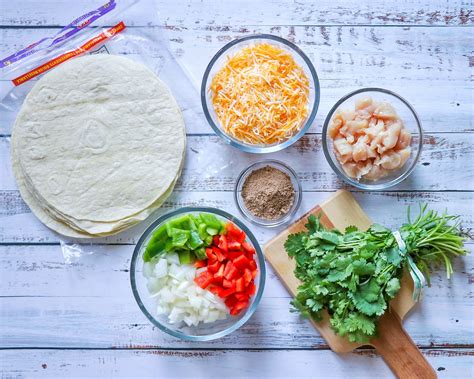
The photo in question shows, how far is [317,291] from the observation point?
7.55 ft

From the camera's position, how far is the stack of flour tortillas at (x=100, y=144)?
96.1 inches

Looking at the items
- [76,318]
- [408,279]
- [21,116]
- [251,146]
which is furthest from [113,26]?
[408,279]

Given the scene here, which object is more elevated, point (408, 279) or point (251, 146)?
point (251, 146)

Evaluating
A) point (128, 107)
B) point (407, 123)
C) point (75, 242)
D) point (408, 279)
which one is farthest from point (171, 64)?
point (408, 279)

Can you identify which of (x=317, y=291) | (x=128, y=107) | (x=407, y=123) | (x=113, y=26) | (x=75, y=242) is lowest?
(x=317, y=291)

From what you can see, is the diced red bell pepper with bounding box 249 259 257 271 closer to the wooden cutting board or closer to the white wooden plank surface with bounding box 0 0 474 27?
the wooden cutting board

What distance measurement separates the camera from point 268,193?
245 cm

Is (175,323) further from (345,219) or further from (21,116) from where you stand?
(21,116)

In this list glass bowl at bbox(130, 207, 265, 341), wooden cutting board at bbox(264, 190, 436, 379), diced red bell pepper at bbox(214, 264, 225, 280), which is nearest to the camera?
diced red bell pepper at bbox(214, 264, 225, 280)

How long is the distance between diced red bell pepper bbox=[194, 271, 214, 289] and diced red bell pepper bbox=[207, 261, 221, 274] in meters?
0.02

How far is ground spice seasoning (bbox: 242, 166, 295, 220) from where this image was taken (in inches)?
96.7

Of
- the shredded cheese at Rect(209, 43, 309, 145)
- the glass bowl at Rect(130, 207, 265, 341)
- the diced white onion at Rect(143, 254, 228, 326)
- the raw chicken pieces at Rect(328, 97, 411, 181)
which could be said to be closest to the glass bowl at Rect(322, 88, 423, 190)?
the raw chicken pieces at Rect(328, 97, 411, 181)

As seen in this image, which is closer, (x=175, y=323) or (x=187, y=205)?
(x=175, y=323)

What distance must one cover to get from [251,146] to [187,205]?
1.26 ft
